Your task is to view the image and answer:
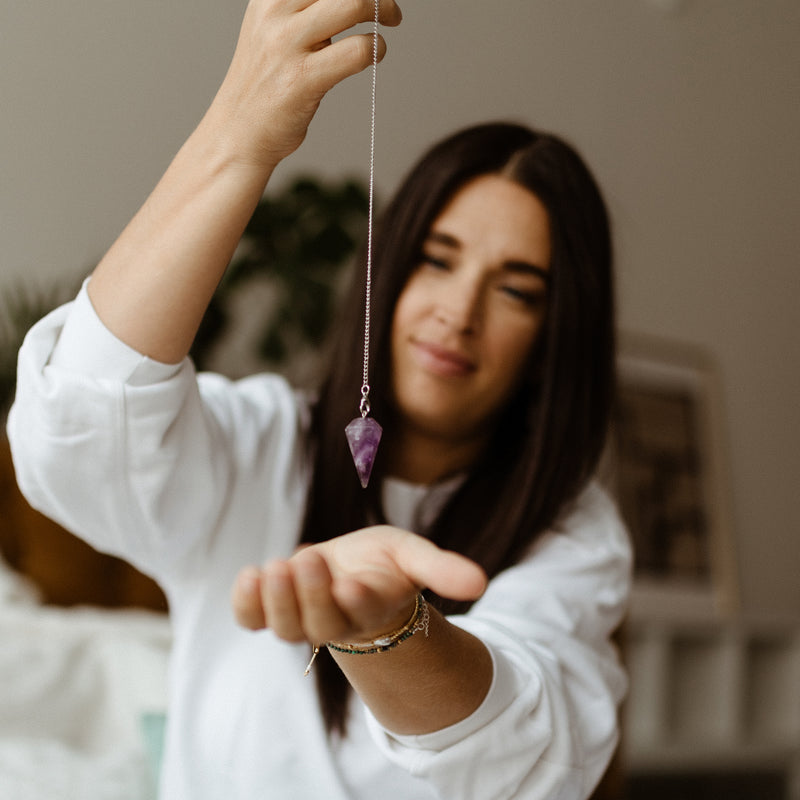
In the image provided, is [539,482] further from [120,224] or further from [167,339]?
[120,224]

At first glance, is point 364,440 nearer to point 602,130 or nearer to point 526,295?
point 526,295

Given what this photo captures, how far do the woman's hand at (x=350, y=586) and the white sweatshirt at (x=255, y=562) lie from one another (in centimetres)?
19

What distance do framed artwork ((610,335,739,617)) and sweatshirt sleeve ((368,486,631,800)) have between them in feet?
5.13

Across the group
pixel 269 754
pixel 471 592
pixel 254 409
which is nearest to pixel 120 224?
pixel 254 409

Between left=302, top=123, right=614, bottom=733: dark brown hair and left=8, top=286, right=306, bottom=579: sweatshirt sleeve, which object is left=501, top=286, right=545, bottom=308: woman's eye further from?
left=8, top=286, right=306, bottom=579: sweatshirt sleeve

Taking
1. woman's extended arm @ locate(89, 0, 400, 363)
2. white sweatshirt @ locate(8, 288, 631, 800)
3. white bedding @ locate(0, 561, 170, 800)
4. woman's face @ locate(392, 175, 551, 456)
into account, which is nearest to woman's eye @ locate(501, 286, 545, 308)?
woman's face @ locate(392, 175, 551, 456)

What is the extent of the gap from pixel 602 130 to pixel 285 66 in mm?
1921

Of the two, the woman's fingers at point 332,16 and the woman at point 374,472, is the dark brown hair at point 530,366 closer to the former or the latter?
the woman at point 374,472

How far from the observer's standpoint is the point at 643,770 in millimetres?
2242

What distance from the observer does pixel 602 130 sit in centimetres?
228

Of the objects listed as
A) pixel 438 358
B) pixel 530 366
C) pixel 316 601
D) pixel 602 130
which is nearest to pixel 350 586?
pixel 316 601

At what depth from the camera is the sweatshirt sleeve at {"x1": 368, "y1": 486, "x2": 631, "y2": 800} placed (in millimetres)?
575

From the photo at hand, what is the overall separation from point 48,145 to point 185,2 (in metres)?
0.80

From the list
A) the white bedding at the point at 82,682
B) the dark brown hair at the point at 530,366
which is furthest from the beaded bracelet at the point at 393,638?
the white bedding at the point at 82,682
